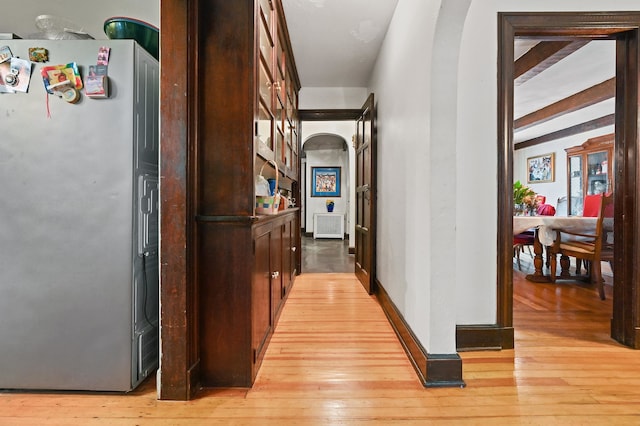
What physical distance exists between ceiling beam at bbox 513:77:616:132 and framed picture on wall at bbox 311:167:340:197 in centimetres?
446

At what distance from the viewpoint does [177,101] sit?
1.41 m

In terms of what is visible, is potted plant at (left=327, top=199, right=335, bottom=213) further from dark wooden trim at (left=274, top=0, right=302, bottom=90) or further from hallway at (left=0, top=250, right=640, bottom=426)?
hallway at (left=0, top=250, right=640, bottom=426)

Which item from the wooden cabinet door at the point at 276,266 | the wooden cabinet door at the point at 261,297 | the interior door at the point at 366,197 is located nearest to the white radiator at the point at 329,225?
the interior door at the point at 366,197

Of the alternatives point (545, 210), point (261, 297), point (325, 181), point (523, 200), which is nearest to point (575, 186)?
point (545, 210)

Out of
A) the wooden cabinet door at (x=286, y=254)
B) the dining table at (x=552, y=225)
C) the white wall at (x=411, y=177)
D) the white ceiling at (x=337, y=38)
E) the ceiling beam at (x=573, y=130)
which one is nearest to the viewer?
the white wall at (x=411, y=177)

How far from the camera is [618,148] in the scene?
6.86ft

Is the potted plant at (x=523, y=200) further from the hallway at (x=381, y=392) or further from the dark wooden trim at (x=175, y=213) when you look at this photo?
the dark wooden trim at (x=175, y=213)

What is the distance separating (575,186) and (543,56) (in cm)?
429

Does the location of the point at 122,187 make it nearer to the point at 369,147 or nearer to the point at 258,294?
the point at 258,294

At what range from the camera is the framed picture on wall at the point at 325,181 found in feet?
27.8

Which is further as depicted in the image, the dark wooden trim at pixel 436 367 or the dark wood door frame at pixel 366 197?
the dark wood door frame at pixel 366 197

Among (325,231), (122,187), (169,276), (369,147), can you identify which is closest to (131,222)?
(122,187)

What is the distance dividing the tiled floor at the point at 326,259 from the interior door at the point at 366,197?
71cm

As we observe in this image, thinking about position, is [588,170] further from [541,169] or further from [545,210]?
[545,210]
